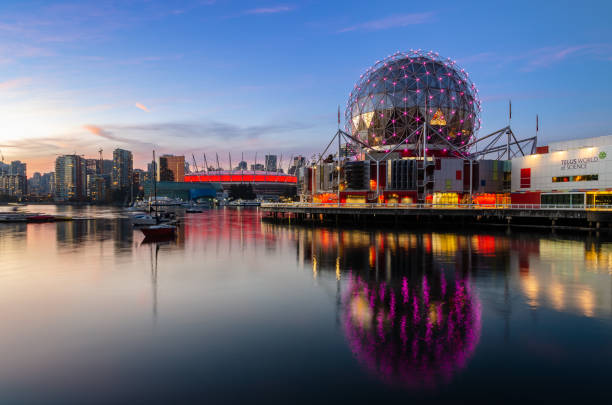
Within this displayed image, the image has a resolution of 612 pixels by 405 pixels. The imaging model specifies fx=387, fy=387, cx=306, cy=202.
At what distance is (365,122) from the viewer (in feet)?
240

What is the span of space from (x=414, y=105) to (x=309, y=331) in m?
62.8

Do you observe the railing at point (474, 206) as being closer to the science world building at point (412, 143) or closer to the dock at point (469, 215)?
the dock at point (469, 215)

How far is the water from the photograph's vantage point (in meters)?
9.02

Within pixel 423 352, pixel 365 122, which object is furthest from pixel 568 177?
pixel 423 352

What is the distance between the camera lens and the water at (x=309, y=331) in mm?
9023

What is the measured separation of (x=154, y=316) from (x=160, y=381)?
5886 mm

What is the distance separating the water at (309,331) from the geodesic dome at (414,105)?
46627mm

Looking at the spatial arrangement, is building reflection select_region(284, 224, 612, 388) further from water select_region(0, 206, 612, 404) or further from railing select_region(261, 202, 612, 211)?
railing select_region(261, 202, 612, 211)

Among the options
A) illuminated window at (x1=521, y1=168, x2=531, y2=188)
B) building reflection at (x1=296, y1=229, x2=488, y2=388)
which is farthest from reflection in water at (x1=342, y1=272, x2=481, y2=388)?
illuminated window at (x1=521, y1=168, x2=531, y2=188)

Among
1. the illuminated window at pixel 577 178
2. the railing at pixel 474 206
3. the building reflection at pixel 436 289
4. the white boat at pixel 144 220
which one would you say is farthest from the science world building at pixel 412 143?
the white boat at pixel 144 220

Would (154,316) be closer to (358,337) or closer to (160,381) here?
(160,381)

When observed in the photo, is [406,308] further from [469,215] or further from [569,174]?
[569,174]

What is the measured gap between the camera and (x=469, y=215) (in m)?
51.6

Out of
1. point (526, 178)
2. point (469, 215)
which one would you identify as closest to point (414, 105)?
point (526, 178)
